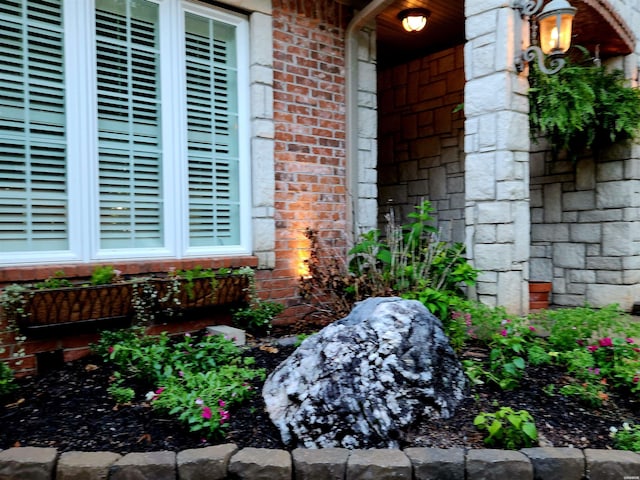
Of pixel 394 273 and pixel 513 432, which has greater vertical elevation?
pixel 394 273

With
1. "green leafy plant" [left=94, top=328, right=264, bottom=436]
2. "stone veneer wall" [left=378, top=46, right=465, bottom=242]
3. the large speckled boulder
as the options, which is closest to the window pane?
"green leafy plant" [left=94, top=328, right=264, bottom=436]

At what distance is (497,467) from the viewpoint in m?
1.83

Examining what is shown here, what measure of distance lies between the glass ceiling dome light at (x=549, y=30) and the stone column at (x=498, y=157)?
7cm

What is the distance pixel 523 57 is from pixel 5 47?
3560 mm

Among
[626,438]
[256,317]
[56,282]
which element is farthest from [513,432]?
[56,282]

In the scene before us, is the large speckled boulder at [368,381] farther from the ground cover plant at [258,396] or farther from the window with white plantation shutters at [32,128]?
the window with white plantation shutters at [32,128]

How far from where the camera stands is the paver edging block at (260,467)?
1.82 m

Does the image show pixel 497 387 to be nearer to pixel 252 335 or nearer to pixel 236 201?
pixel 252 335

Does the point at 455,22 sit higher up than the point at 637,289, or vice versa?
the point at 455,22

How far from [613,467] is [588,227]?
11.3 ft

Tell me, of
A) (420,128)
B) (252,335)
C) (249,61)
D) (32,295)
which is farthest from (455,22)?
(32,295)

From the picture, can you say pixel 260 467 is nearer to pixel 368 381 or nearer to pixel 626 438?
pixel 368 381

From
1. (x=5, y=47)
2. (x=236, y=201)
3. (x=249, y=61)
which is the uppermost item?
(x=249, y=61)

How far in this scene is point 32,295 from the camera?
275cm
